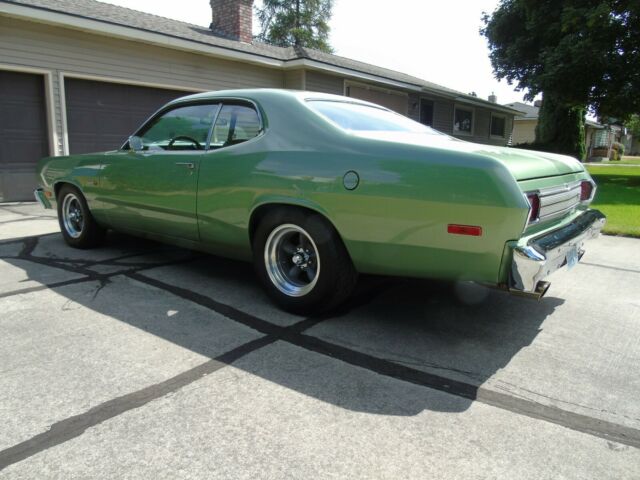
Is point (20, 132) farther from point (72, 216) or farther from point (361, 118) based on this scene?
point (361, 118)

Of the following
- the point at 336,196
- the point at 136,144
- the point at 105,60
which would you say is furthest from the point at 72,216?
the point at 105,60

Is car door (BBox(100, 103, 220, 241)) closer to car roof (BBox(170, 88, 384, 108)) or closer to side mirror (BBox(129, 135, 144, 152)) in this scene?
side mirror (BBox(129, 135, 144, 152))

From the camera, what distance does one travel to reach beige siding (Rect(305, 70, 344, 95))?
13898mm

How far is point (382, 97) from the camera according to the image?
17000 mm

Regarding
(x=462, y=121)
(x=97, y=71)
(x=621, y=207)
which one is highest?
(x=97, y=71)

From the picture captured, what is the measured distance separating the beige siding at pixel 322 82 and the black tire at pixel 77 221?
31.0 feet

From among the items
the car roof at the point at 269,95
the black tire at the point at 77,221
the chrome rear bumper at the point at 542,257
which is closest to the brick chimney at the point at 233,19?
the black tire at the point at 77,221

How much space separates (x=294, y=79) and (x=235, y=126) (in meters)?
A: 10.8

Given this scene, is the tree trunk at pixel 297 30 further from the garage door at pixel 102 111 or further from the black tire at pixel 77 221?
the black tire at pixel 77 221

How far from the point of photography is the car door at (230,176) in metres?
3.60

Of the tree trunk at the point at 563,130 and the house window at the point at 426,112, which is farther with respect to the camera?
the tree trunk at the point at 563,130

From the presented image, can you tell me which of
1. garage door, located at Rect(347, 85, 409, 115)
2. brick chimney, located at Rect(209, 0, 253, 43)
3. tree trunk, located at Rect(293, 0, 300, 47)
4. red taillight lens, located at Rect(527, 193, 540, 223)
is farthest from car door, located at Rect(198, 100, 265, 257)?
tree trunk, located at Rect(293, 0, 300, 47)

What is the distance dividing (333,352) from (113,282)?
2.28m

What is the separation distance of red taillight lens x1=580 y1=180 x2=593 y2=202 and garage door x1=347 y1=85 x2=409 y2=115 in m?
12.0
